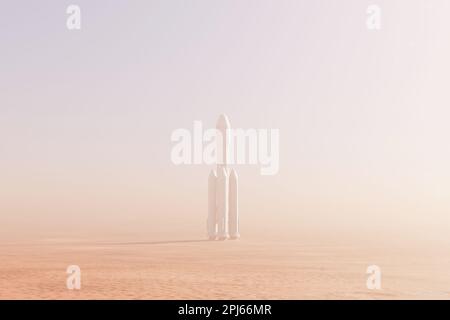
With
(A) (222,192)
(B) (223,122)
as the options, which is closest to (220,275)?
(A) (222,192)

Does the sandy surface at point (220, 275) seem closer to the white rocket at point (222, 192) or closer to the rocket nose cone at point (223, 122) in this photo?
the white rocket at point (222, 192)

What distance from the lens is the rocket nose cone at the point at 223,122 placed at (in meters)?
55.4

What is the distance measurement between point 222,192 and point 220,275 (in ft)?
87.6

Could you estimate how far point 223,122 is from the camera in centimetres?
5541

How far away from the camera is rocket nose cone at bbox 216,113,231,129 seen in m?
55.4

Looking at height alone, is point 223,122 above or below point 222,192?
above

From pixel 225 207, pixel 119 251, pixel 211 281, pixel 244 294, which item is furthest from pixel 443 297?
pixel 225 207

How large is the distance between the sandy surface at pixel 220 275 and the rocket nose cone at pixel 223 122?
53.0 ft

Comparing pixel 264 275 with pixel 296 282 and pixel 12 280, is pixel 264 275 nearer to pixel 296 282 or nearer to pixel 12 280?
pixel 296 282

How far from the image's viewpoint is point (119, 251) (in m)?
43.8

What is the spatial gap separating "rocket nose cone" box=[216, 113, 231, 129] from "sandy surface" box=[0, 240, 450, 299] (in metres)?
16.2

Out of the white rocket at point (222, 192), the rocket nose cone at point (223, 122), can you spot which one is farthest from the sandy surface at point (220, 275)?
the rocket nose cone at point (223, 122)

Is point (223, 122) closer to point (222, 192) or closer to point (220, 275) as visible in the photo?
point (222, 192)

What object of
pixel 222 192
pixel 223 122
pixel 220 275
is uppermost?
pixel 223 122
